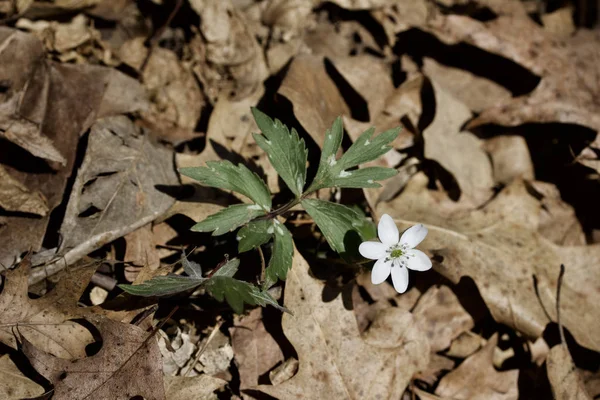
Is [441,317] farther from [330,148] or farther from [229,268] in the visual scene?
[229,268]

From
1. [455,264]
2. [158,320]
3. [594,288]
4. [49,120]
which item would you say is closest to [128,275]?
[158,320]

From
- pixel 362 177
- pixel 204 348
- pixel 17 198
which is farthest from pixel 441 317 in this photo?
pixel 17 198

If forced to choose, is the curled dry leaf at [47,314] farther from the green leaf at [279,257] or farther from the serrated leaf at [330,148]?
the serrated leaf at [330,148]

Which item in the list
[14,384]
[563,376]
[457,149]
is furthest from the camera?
[457,149]

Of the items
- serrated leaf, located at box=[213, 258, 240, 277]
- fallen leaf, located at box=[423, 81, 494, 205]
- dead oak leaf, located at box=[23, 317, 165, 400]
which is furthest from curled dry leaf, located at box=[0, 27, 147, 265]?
fallen leaf, located at box=[423, 81, 494, 205]

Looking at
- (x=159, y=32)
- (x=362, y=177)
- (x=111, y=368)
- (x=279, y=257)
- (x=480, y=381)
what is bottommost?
(x=480, y=381)
